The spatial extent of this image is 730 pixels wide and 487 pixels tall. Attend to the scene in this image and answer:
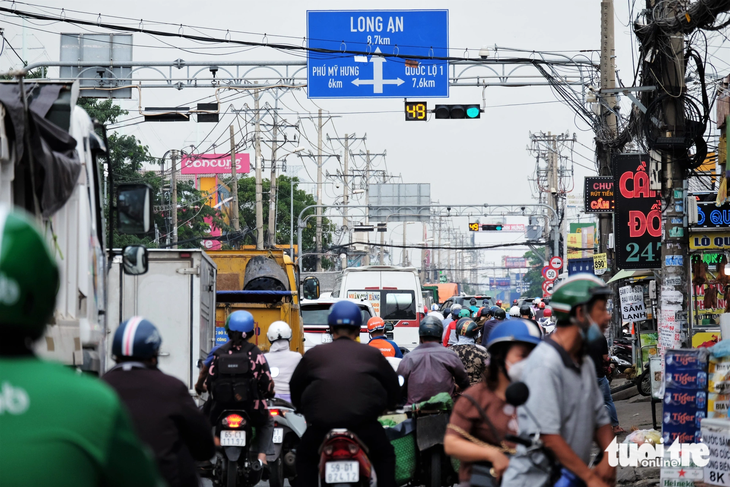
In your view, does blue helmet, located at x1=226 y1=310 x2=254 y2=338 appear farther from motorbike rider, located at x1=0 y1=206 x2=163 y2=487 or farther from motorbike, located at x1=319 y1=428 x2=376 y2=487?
motorbike rider, located at x1=0 y1=206 x2=163 y2=487

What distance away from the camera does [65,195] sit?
20.9 ft

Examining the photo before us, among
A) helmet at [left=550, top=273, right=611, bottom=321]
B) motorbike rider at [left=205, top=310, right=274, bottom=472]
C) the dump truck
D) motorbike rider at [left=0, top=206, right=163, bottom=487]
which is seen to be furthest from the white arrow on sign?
motorbike rider at [left=0, top=206, right=163, bottom=487]

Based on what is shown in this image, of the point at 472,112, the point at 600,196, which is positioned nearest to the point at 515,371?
the point at 472,112

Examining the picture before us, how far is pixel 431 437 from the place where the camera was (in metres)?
8.49

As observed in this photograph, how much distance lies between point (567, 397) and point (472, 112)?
60.1 ft

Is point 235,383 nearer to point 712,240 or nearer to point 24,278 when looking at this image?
point 24,278

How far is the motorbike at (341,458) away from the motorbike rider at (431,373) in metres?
2.12

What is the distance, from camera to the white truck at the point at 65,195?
18.3ft

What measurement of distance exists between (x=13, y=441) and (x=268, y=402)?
831 centimetres

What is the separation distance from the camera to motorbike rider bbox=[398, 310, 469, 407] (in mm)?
9008

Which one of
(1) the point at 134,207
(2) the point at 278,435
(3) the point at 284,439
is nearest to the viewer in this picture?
(1) the point at 134,207

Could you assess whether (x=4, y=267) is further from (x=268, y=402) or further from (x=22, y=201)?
(x=268, y=402)

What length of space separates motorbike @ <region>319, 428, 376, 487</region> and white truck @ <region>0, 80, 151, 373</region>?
1.64m

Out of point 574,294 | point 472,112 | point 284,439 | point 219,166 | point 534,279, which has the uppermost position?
point 219,166
